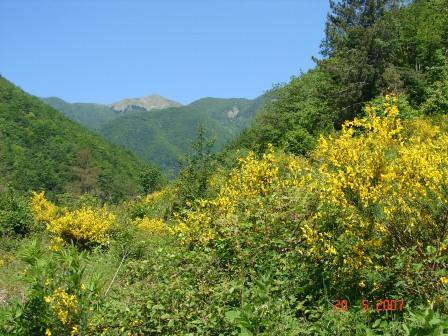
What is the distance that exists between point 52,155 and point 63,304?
84981 mm

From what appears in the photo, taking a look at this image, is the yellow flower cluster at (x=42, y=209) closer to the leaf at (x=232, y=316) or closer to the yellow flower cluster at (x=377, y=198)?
the yellow flower cluster at (x=377, y=198)

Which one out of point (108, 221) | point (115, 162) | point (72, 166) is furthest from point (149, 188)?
point (108, 221)

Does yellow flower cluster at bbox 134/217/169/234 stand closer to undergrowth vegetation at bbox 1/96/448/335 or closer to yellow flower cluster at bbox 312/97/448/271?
undergrowth vegetation at bbox 1/96/448/335

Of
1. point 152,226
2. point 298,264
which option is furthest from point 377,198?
→ point 152,226

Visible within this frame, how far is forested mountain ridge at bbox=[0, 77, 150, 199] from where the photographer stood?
74688mm

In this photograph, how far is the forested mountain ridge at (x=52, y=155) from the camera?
74.7 metres

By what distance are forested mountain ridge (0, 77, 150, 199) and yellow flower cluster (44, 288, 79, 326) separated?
6669 centimetres

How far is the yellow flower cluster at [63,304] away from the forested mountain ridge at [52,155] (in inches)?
2626

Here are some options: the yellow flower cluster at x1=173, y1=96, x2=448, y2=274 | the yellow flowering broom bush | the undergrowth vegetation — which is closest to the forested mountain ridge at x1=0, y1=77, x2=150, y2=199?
the undergrowth vegetation

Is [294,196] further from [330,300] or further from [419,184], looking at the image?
[419,184]

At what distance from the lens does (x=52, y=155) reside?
8388 cm

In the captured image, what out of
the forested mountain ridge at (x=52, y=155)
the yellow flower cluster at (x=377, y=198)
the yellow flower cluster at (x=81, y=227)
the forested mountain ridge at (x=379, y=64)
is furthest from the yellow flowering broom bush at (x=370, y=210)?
the forested mountain ridge at (x=52, y=155)

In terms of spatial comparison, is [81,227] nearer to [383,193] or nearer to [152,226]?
[152,226]

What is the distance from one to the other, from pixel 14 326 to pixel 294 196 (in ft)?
12.1
